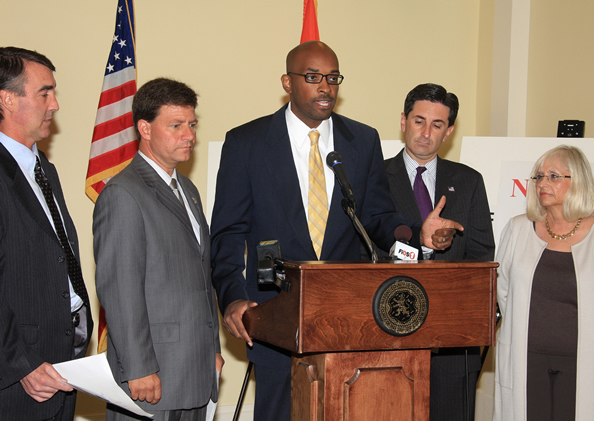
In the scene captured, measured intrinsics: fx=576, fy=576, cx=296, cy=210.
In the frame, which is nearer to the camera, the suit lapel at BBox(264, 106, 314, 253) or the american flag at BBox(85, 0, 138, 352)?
the suit lapel at BBox(264, 106, 314, 253)

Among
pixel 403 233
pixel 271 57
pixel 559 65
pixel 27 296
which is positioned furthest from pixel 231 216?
pixel 559 65

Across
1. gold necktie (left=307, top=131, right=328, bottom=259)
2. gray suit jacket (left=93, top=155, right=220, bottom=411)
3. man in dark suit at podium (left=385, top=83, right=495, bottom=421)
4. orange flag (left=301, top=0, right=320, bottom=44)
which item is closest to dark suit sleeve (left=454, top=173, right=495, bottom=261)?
man in dark suit at podium (left=385, top=83, right=495, bottom=421)

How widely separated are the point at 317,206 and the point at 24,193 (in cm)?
114

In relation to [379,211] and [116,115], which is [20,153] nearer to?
[379,211]

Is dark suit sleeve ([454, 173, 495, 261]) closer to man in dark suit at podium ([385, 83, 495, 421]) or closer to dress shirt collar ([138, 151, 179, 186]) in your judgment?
man in dark suit at podium ([385, 83, 495, 421])

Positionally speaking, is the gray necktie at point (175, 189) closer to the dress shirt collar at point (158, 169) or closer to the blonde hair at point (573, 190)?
the dress shirt collar at point (158, 169)

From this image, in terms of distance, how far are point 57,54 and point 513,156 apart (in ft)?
10.8

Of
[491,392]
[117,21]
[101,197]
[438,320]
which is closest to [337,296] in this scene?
[438,320]

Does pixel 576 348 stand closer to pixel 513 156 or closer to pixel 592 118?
pixel 513 156

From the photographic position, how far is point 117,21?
13.2ft

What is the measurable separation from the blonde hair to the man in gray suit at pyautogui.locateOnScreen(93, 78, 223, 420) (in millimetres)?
1859

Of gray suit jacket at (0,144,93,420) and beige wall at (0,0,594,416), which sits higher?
beige wall at (0,0,594,416)

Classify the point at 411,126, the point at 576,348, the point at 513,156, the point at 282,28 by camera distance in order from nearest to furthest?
the point at 576,348 → the point at 411,126 → the point at 513,156 → the point at 282,28

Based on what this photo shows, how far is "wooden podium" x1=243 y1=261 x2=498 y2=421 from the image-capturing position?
167 cm
